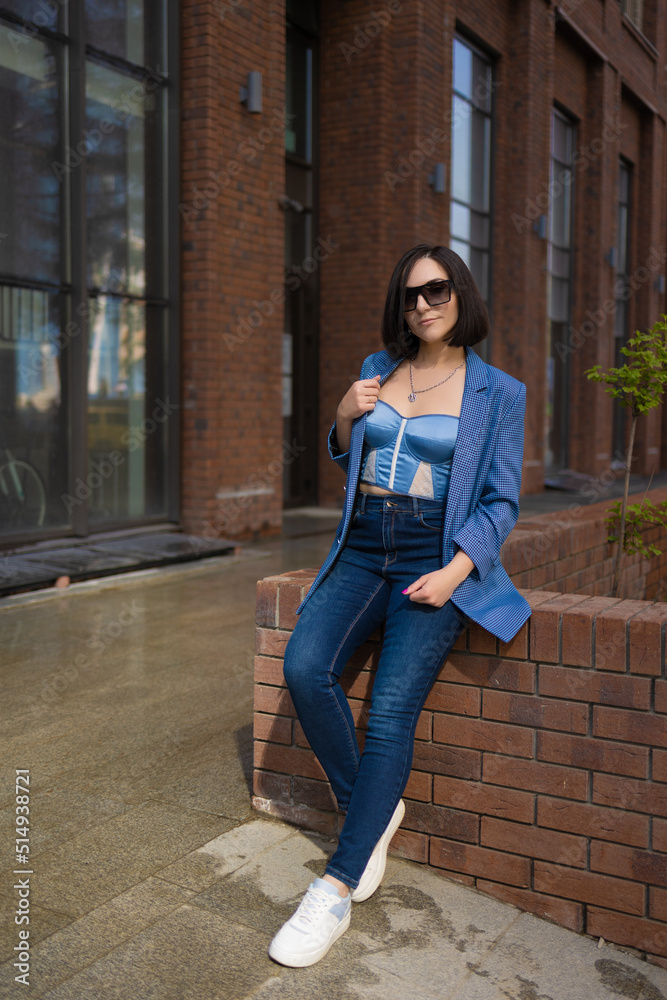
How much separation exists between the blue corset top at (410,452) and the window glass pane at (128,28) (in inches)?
266

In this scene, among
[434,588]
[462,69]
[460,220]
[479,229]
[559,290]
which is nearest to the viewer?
[434,588]

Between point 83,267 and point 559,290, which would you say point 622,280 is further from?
point 83,267

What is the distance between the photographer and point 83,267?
821 centimetres

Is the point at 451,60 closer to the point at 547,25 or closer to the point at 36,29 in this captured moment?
the point at 547,25

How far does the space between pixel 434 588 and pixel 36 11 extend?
7.04m

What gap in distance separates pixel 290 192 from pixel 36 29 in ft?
15.6

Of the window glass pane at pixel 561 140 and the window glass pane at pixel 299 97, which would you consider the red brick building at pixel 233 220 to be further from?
the window glass pane at pixel 561 140

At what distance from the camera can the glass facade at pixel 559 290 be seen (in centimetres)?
1808

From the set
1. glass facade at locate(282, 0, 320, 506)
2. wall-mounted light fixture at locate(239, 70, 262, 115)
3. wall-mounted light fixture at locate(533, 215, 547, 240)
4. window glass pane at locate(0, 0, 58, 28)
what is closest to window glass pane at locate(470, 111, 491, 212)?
wall-mounted light fixture at locate(533, 215, 547, 240)

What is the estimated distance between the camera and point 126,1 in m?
8.70

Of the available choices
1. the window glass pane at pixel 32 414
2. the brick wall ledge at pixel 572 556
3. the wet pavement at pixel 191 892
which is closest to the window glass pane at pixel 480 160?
the window glass pane at pixel 32 414

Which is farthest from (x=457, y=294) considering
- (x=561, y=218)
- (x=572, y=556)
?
(x=561, y=218)

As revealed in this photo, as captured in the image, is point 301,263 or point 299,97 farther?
point 301,263

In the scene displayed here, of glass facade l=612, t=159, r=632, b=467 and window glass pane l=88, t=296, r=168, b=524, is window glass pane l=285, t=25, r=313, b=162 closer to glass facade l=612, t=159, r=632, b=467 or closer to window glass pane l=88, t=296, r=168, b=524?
Result: window glass pane l=88, t=296, r=168, b=524
